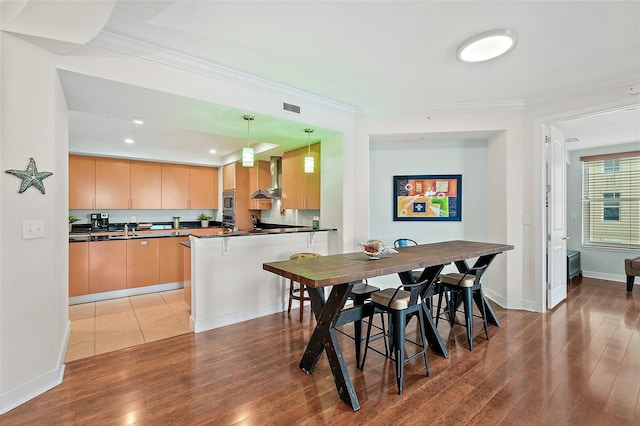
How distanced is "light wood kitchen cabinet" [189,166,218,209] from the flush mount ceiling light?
5.65 m

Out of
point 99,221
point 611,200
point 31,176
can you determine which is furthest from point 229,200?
point 611,200

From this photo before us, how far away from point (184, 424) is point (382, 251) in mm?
1804

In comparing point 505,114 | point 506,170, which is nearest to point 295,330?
point 506,170

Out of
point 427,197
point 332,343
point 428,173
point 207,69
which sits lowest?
point 332,343

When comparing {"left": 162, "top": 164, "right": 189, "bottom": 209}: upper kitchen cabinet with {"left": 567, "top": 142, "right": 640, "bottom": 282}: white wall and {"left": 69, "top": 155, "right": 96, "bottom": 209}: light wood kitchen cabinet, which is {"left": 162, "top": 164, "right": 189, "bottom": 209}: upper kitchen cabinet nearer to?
{"left": 69, "top": 155, "right": 96, "bottom": 209}: light wood kitchen cabinet

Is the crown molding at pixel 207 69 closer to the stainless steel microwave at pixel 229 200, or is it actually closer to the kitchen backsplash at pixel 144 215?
the stainless steel microwave at pixel 229 200

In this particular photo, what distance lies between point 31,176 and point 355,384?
270cm

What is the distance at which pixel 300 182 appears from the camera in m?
4.82

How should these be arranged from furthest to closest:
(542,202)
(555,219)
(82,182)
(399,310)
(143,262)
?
(82,182)
(143,262)
(555,219)
(542,202)
(399,310)

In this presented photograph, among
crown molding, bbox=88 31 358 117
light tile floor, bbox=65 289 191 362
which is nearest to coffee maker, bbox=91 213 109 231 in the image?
light tile floor, bbox=65 289 191 362

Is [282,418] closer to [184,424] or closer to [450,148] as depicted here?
[184,424]

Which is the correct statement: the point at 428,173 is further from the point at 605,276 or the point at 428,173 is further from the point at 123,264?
the point at 123,264

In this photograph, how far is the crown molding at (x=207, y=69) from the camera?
7.86 ft

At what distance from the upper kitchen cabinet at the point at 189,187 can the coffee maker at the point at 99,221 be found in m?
1.05
